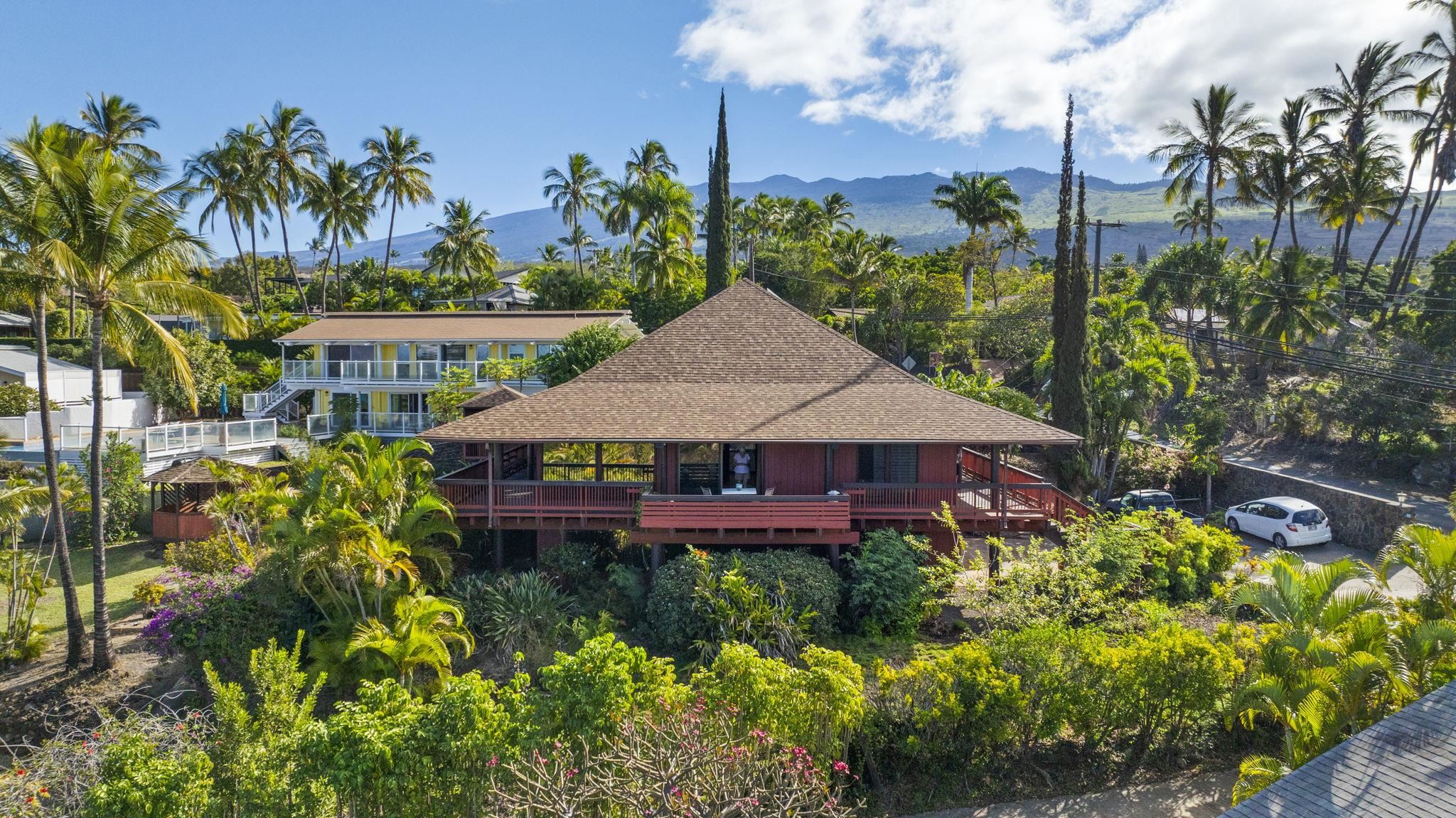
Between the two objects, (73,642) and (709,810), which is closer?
(709,810)

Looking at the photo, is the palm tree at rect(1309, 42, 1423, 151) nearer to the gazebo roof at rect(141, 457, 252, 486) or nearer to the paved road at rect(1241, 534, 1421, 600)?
the paved road at rect(1241, 534, 1421, 600)

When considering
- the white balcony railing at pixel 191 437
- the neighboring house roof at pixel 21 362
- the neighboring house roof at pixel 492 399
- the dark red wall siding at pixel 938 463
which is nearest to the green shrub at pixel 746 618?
the dark red wall siding at pixel 938 463

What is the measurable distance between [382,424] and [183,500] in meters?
8.66

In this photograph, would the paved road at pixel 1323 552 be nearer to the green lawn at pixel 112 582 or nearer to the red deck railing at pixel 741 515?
the red deck railing at pixel 741 515

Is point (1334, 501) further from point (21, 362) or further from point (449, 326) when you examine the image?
point (21, 362)

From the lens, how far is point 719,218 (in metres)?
34.2

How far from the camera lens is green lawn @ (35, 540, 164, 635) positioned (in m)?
18.3

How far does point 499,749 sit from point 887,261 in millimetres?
37804

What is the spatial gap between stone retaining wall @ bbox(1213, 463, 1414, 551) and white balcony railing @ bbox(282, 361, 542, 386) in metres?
27.5

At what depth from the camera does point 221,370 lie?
1380 inches

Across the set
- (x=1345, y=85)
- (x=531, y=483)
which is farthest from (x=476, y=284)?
(x=1345, y=85)

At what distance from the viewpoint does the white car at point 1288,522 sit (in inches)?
910

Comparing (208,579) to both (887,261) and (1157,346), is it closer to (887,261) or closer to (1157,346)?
(1157,346)

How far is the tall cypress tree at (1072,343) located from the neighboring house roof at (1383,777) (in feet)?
59.9
